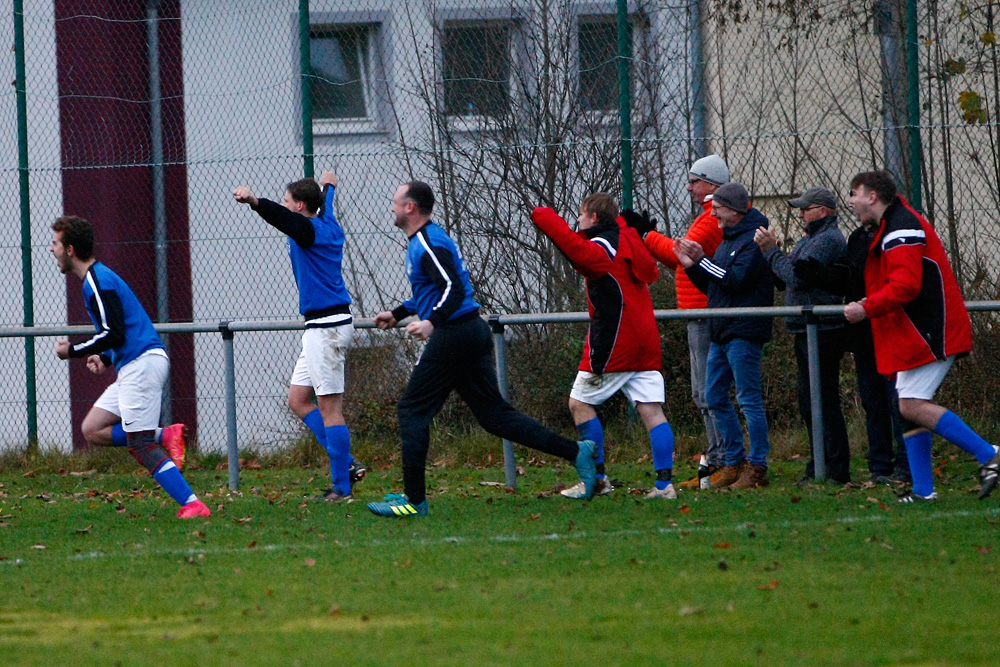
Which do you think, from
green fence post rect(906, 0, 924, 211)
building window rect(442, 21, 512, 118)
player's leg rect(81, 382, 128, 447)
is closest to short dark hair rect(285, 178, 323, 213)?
player's leg rect(81, 382, 128, 447)

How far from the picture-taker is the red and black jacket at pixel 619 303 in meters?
7.94

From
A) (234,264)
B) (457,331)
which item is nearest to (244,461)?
(234,264)

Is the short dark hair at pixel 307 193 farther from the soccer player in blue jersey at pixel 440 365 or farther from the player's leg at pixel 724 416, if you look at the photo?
the player's leg at pixel 724 416

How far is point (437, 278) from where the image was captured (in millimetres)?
7336

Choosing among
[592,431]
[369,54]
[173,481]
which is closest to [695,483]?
[592,431]

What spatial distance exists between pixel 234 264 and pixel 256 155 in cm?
103

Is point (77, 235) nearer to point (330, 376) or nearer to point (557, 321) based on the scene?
point (330, 376)

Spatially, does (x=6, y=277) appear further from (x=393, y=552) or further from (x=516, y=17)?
(x=393, y=552)

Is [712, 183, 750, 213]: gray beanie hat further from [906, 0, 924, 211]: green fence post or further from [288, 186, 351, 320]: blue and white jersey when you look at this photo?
[906, 0, 924, 211]: green fence post

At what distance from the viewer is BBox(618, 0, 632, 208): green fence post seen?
37.2 ft

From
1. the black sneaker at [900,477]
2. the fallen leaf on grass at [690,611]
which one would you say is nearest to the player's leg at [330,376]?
the black sneaker at [900,477]

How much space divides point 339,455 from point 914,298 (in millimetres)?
3429

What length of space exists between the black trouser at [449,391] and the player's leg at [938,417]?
5.91 feet

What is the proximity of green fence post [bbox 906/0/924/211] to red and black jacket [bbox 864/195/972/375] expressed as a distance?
3653 millimetres
